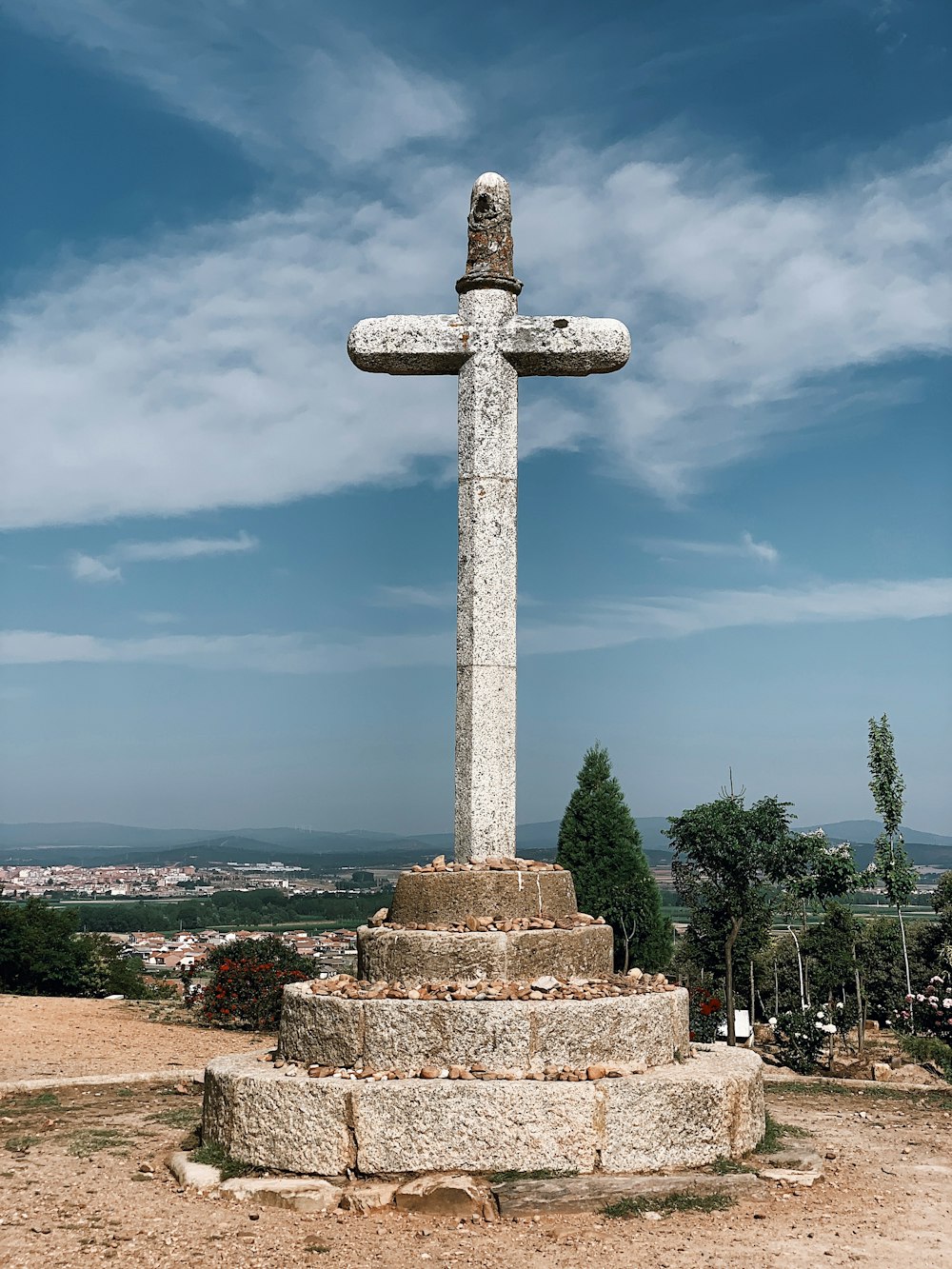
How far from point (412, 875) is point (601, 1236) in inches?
106

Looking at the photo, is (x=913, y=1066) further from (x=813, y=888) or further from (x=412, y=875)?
(x=412, y=875)

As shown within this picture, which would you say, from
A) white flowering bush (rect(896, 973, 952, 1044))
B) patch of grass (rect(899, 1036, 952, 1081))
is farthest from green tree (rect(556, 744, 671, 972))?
patch of grass (rect(899, 1036, 952, 1081))

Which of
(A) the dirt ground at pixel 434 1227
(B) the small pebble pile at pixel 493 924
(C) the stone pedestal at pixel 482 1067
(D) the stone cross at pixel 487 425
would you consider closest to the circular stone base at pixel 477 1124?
(C) the stone pedestal at pixel 482 1067

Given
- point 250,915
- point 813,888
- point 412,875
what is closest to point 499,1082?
point 412,875

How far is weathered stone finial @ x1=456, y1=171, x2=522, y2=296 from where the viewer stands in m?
8.41

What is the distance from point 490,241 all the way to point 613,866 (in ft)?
49.8

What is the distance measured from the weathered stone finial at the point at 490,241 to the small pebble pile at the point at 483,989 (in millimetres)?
4997

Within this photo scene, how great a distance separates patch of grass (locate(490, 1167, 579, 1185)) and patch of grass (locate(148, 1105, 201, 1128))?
2.84 m

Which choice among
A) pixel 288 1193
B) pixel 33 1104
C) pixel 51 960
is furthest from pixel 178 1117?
pixel 51 960

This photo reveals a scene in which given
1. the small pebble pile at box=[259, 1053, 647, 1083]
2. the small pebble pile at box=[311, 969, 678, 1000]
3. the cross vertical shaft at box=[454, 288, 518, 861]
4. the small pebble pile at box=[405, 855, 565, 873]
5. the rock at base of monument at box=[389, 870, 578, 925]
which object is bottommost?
the small pebble pile at box=[259, 1053, 647, 1083]

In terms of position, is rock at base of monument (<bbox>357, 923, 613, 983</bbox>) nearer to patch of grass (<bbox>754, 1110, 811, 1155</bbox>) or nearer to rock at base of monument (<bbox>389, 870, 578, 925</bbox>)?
rock at base of monument (<bbox>389, 870, 578, 925</bbox>)

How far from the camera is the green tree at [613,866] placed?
69.4ft

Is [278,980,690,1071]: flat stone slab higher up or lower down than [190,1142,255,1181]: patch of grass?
higher up

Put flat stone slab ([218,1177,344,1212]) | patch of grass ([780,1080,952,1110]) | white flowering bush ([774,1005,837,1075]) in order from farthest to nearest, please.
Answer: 1. white flowering bush ([774,1005,837,1075])
2. patch of grass ([780,1080,952,1110])
3. flat stone slab ([218,1177,344,1212])
